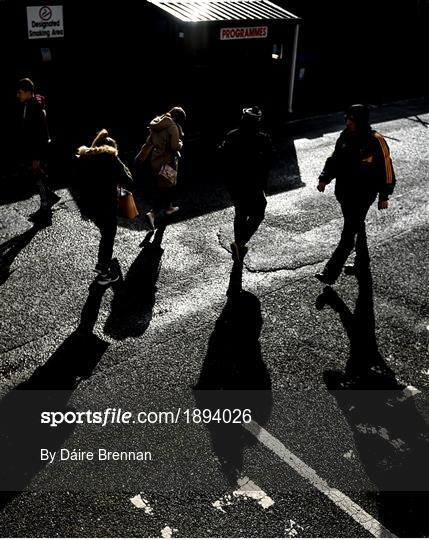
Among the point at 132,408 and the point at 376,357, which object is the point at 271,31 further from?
the point at 132,408

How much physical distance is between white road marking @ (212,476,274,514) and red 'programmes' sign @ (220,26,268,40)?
11.1 metres

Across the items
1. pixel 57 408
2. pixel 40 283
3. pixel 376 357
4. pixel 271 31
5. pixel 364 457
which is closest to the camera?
pixel 364 457

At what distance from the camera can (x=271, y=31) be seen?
14484 mm

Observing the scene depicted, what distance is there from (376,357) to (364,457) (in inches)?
62.5

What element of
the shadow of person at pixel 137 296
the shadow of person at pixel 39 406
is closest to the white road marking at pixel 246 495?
the shadow of person at pixel 39 406

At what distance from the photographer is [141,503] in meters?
4.69

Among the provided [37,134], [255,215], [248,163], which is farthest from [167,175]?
[37,134]

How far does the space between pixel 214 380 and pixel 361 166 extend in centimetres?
320

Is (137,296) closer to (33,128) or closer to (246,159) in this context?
(246,159)

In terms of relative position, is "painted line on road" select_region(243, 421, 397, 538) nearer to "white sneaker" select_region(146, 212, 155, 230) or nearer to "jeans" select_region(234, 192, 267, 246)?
"jeans" select_region(234, 192, 267, 246)

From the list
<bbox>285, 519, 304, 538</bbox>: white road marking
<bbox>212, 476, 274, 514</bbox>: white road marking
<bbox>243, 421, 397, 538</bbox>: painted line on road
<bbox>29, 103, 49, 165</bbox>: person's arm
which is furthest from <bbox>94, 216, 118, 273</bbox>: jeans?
<bbox>285, 519, 304, 538</bbox>: white road marking

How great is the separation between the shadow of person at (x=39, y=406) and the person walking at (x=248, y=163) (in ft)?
8.04

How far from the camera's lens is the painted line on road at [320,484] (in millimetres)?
4547

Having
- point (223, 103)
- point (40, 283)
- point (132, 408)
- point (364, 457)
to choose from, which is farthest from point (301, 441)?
point (223, 103)
